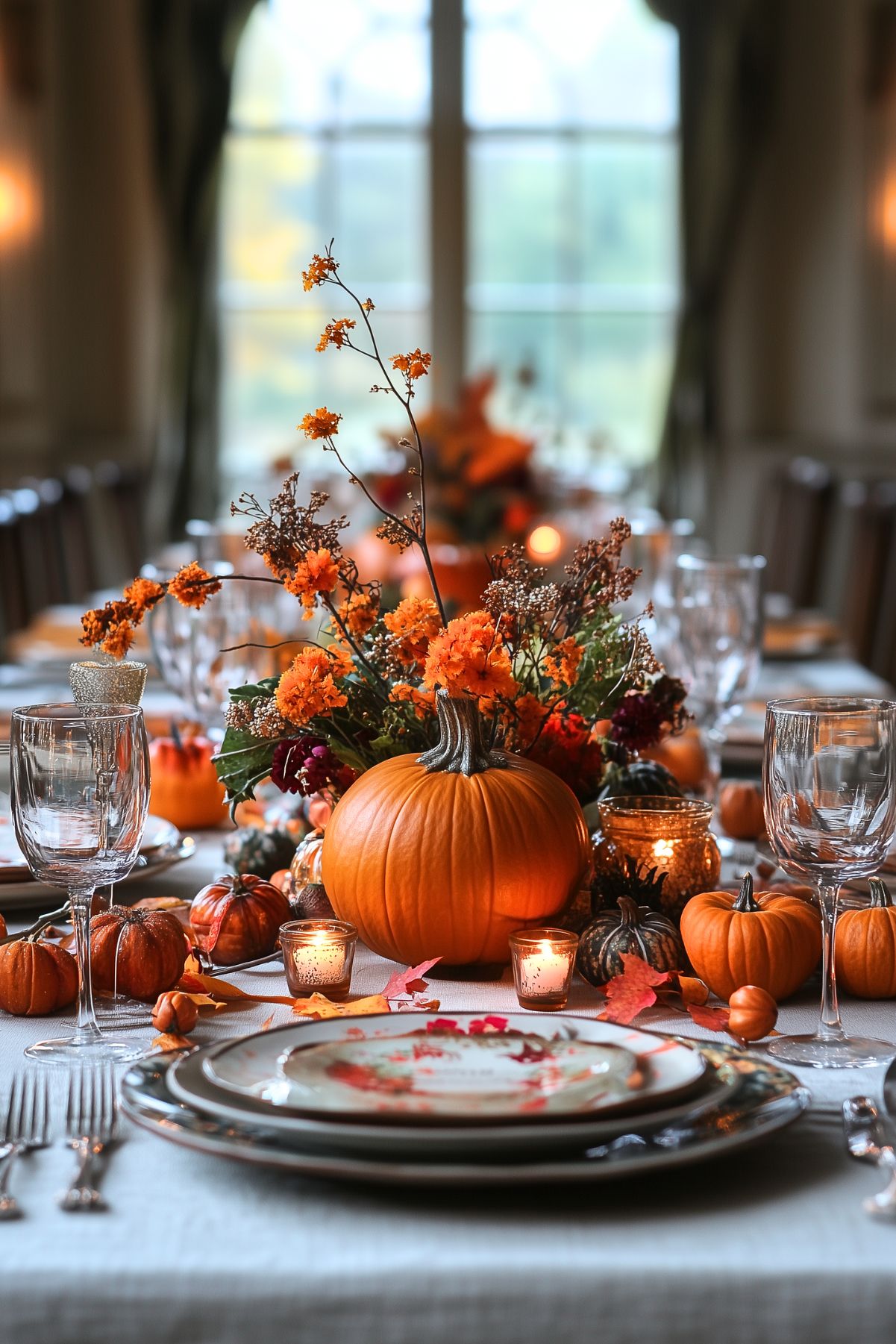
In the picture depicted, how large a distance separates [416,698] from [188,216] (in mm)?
5028

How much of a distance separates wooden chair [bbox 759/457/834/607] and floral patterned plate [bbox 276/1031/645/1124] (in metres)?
3.21

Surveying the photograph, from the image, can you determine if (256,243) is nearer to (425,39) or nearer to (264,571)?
(425,39)

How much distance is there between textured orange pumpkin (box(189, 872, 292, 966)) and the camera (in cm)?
100

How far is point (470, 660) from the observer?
3.02ft

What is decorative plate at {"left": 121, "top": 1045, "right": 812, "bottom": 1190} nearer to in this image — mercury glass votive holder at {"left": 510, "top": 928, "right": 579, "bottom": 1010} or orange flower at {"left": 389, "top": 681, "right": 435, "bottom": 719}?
mercury glass votive holder at {"left": 510, "top": 928, "right": 579, "bottom": 1010}

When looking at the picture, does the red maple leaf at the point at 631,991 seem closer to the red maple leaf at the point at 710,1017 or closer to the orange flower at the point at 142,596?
the red maple leaf at the point at 710,1017

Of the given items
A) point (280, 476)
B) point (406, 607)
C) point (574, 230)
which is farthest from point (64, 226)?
point (406, 607)

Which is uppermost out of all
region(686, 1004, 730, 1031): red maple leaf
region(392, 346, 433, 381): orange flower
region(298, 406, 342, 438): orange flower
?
region(392, 346, 433, 381): orange flower

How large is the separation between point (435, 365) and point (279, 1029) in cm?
527

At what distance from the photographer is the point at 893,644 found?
9.58ft

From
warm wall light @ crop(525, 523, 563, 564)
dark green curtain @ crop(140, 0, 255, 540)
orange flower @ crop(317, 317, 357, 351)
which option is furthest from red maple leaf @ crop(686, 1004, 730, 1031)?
dark green curtain @ crop(140, 0, 255, 540)

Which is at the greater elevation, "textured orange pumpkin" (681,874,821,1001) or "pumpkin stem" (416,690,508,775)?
"pumpkin stem" (416,690,508,775)

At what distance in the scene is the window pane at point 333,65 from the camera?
5.74 meters

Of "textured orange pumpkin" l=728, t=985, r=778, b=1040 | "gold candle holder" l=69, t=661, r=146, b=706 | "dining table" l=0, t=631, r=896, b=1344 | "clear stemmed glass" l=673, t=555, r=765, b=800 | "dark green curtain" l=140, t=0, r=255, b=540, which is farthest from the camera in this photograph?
"dark green curtain" l=140, t=0, r=255, b=540
